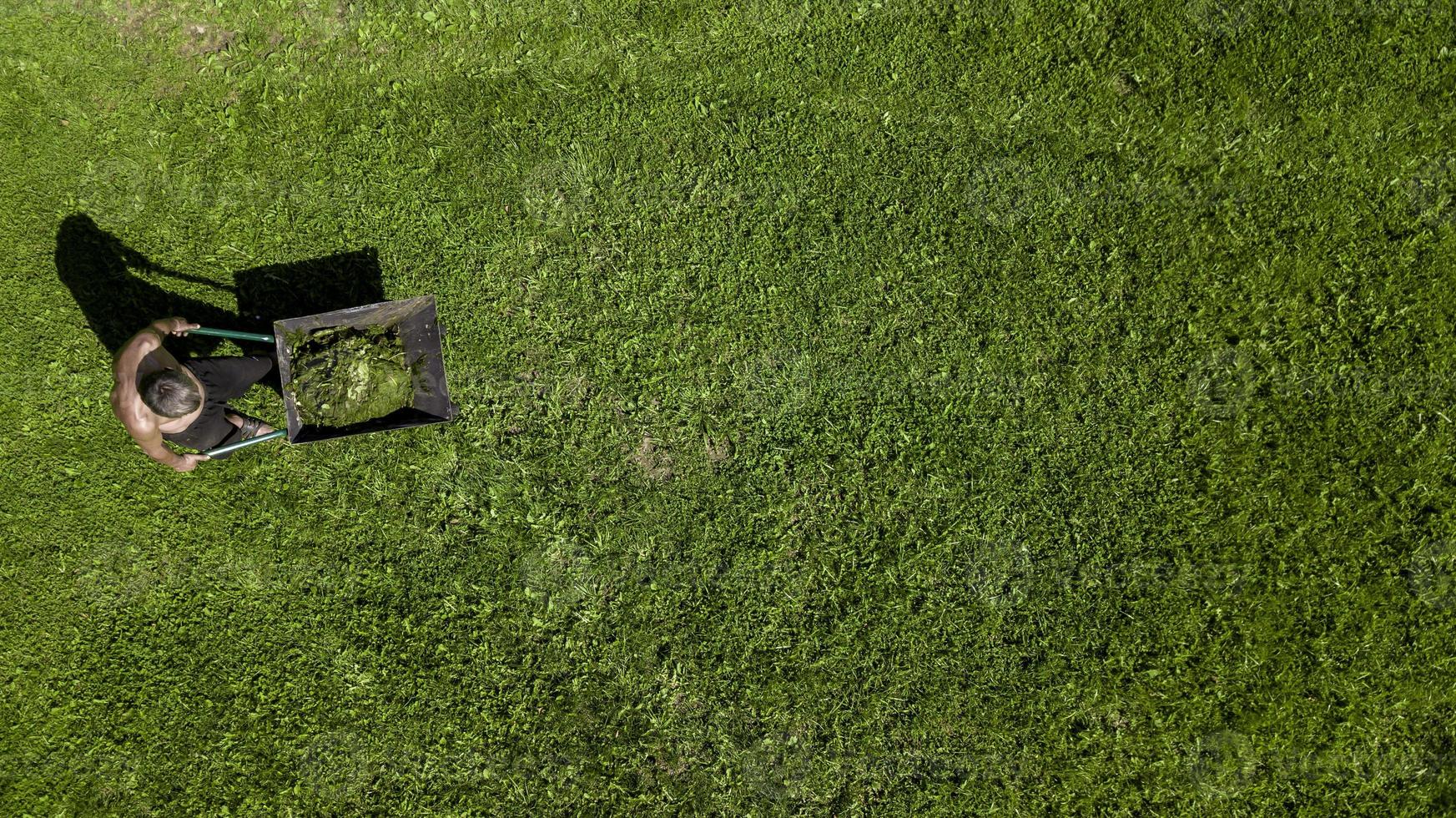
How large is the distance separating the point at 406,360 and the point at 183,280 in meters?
2.18

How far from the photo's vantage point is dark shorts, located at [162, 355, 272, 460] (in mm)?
4754

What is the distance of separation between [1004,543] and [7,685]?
308 inches

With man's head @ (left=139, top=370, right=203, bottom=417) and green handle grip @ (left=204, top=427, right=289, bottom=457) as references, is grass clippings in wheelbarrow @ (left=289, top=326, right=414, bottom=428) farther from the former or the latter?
man's head @ (left=139, top=370, right=203, bottom=417)

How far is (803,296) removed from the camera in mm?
5617

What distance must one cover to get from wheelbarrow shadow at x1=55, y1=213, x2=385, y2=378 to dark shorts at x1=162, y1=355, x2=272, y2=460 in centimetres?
64

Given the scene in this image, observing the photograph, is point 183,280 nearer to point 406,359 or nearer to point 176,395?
point 176,395

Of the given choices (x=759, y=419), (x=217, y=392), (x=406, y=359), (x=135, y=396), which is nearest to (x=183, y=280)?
(x=217, y=392)

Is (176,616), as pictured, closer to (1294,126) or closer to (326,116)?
(326,116)

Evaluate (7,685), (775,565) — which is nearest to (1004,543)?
(775,565)

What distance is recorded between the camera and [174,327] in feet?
15.6

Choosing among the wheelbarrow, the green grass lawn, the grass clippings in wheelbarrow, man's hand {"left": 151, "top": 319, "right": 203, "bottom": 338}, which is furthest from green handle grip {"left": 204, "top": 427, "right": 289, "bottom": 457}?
man's hand {"left": 151, "top": 319, "right": 203, "bottom": 338}

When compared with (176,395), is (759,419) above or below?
below

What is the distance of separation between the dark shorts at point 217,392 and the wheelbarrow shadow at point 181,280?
25.1 inches

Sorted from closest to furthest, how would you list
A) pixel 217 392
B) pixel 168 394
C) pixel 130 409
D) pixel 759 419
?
pixel 168 394 < pixel 130 409 < pixel 217 392 < pixel 759 419
